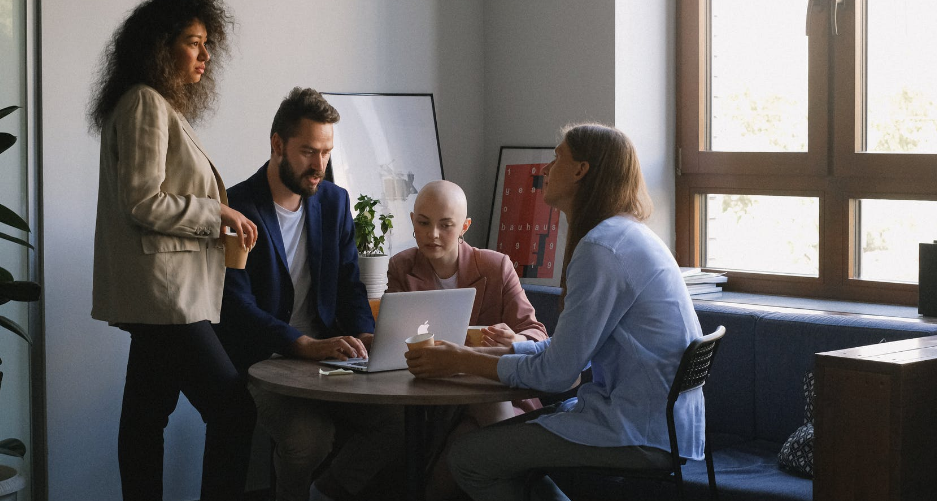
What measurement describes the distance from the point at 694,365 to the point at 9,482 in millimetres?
2068

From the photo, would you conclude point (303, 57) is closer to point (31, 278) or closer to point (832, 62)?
point (31, 278)

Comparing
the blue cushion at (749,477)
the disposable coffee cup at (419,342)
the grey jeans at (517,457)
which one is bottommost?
the blue cushion at (749,477)

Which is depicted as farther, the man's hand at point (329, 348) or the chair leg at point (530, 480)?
the man's hand at point (329, 348)

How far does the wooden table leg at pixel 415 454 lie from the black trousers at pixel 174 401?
55 centimetres

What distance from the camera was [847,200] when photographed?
398 centimetres

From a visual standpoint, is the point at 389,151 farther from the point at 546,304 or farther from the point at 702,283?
the point at 702,283

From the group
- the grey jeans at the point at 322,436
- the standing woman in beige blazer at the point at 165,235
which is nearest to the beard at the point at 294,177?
the standing woman in beige blazer at the point at 165,235

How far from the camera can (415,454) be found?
104 inches

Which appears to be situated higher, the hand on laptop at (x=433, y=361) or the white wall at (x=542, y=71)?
the white wall at (x=542, y=71)

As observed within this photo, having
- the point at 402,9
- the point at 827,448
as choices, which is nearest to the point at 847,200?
the point at 827,448

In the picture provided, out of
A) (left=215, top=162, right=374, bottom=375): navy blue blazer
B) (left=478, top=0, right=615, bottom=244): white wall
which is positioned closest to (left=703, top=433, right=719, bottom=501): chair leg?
(left=215, top=162, right=374, bottom=375): navy blue blazer

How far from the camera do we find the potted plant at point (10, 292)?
293cm

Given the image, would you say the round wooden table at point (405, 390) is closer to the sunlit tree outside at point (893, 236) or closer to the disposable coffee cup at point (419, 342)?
the disposable coffee cup at point (419, 342)

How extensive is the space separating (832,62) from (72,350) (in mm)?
2980
